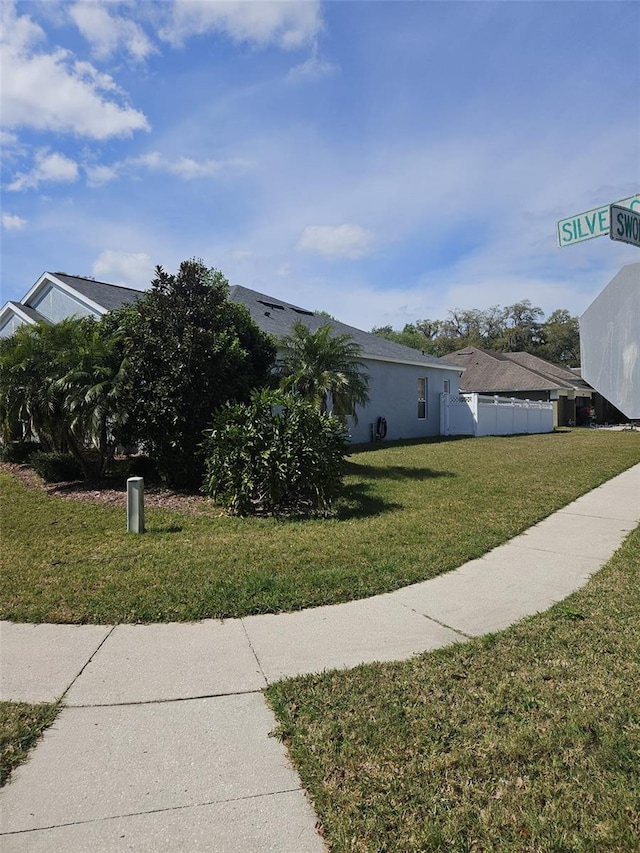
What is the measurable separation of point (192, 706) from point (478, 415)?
21.7 metres

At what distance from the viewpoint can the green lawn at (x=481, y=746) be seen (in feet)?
7.22

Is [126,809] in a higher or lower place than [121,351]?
lower

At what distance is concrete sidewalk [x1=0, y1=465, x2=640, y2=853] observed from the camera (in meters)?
2.28

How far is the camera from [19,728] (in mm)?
2928

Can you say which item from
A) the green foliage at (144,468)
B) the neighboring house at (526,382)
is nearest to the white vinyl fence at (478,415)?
the neighboring house at (526,382)

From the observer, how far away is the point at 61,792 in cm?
248

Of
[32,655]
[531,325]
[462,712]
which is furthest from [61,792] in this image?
[531,325]

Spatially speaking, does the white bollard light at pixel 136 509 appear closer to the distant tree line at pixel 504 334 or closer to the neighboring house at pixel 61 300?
the neighboring house at pixel 61 300

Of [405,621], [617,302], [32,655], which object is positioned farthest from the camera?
[405,621]

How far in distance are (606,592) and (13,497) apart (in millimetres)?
8989

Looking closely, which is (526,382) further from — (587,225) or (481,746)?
(587,225)

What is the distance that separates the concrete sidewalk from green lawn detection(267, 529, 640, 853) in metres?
0.20

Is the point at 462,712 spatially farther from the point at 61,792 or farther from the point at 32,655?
the point at 32,655

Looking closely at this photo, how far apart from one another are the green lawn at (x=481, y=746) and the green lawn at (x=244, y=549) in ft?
4.83
